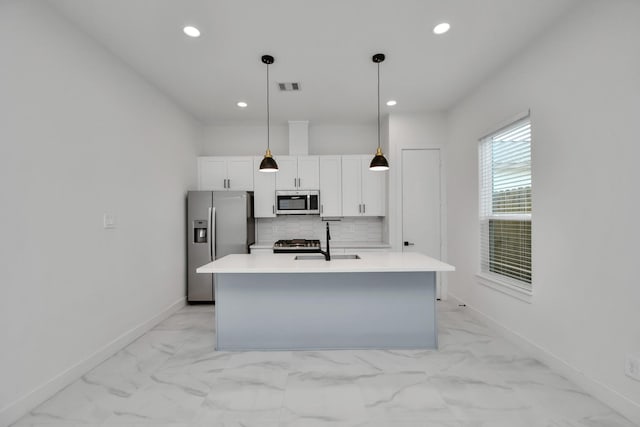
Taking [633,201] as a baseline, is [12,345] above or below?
below

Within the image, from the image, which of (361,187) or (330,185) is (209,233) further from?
(361,187)

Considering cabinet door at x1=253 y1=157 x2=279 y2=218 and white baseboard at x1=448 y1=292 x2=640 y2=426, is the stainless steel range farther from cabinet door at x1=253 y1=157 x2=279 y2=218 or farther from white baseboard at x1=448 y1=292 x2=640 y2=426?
white baseboard at x1=448 y1=292 x2=640 y2=426

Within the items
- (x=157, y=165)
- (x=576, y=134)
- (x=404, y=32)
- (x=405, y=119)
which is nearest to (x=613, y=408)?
(x=576, y=134)

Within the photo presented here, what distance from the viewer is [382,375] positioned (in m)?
2.40

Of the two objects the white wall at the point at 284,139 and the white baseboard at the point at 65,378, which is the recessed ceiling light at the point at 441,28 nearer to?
the white wall at the point at 284,139

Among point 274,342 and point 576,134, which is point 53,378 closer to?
point 274,342

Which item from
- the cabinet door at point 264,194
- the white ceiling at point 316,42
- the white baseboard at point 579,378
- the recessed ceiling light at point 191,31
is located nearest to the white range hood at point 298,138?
the cabinet door at point 264,194

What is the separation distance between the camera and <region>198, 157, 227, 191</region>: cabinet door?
4766 mm

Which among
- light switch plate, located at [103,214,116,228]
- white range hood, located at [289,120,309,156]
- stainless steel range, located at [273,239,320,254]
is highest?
white range hood, located at [289,120,309,156]

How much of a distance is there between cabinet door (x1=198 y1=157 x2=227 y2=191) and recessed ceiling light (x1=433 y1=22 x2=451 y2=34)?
134 inches

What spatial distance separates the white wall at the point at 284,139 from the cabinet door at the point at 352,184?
0.41 metres

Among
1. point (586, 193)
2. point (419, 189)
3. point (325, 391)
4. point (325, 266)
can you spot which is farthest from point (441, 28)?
point (325, 391)

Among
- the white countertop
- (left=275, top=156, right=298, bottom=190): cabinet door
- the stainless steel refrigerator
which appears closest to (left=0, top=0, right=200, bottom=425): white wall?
the stainless steel refrigerator

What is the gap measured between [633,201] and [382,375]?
2.04 meters
